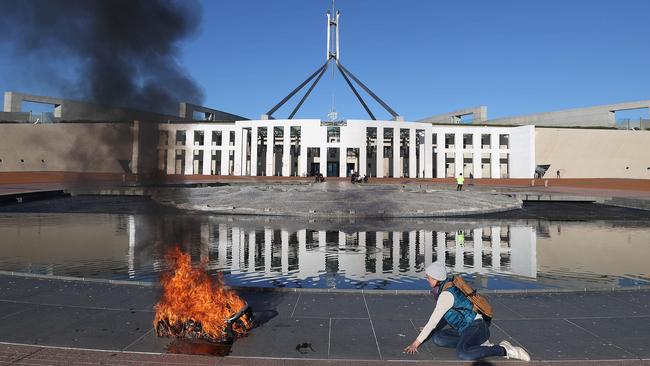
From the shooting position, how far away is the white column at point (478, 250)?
8.98m

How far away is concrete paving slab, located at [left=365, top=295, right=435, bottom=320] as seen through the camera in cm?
546

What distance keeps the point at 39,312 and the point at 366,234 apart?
978cm

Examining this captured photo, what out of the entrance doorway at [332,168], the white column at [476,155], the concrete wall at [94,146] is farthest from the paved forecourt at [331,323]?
the entrance doorway at [332,168]

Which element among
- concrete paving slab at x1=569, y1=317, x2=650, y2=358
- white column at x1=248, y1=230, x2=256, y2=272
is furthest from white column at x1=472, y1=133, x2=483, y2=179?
concrete paving slab at x1=569, y1=317, x2=650, y2=358

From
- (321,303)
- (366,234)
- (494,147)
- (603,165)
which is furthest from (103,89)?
(603,165)

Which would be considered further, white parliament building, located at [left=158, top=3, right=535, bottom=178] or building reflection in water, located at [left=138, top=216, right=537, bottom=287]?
white parliament building, located at [left=158, top=3, right=535, bottom=178]

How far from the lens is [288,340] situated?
4.51m

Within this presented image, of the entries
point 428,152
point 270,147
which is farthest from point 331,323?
point 428,152

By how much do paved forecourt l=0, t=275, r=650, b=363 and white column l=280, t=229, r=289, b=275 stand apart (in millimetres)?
2109

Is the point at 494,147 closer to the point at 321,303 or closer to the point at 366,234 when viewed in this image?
the point at 366,234

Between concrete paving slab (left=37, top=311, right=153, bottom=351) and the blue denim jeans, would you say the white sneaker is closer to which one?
the blue denim jeans

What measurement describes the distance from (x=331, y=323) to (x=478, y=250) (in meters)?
7.14

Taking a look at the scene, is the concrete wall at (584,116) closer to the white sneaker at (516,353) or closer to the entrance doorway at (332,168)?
the entrance doorway at (332,168)

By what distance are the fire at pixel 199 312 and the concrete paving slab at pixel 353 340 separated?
3.33 ft
